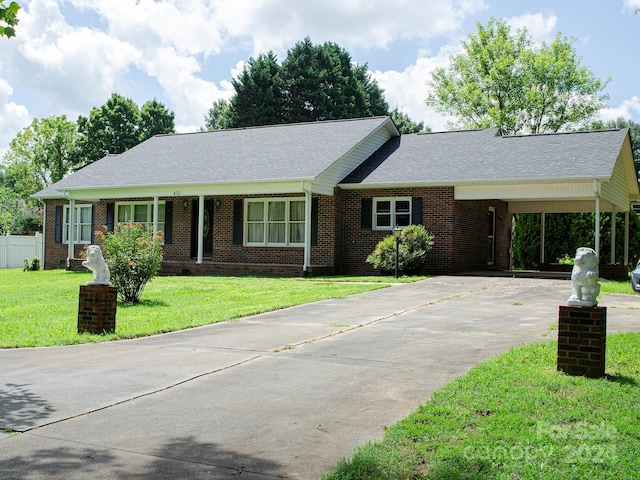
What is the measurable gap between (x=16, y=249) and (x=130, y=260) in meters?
26.1

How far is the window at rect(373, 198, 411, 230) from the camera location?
21297 millimetres

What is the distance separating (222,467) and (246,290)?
12.1m

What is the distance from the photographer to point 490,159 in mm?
21266

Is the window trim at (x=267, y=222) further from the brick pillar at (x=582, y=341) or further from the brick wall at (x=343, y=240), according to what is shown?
the brick pillar at (x=582, y=341)

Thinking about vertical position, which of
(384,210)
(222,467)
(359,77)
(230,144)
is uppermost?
(359,77)

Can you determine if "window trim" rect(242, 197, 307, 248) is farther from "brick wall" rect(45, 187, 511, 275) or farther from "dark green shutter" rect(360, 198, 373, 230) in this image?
"dark green shutter" rect(360, 198, 373, 230)

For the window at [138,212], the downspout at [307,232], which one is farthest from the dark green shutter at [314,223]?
the window at [138,212]

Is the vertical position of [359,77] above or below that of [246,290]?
above

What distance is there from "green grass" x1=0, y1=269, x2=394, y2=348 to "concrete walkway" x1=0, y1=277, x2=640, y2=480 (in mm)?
774

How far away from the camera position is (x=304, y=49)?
4797 centimetres

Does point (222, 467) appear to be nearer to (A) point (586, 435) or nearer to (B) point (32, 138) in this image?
(A) point (586, 435)

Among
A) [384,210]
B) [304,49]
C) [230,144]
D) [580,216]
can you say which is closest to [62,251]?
[230,144]

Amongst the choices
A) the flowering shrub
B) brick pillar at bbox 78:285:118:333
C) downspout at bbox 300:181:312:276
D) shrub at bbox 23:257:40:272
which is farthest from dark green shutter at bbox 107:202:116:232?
brick pillar at bbox 78:285:118:333

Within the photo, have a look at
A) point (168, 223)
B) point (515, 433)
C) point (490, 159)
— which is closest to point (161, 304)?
point (515, 433)
